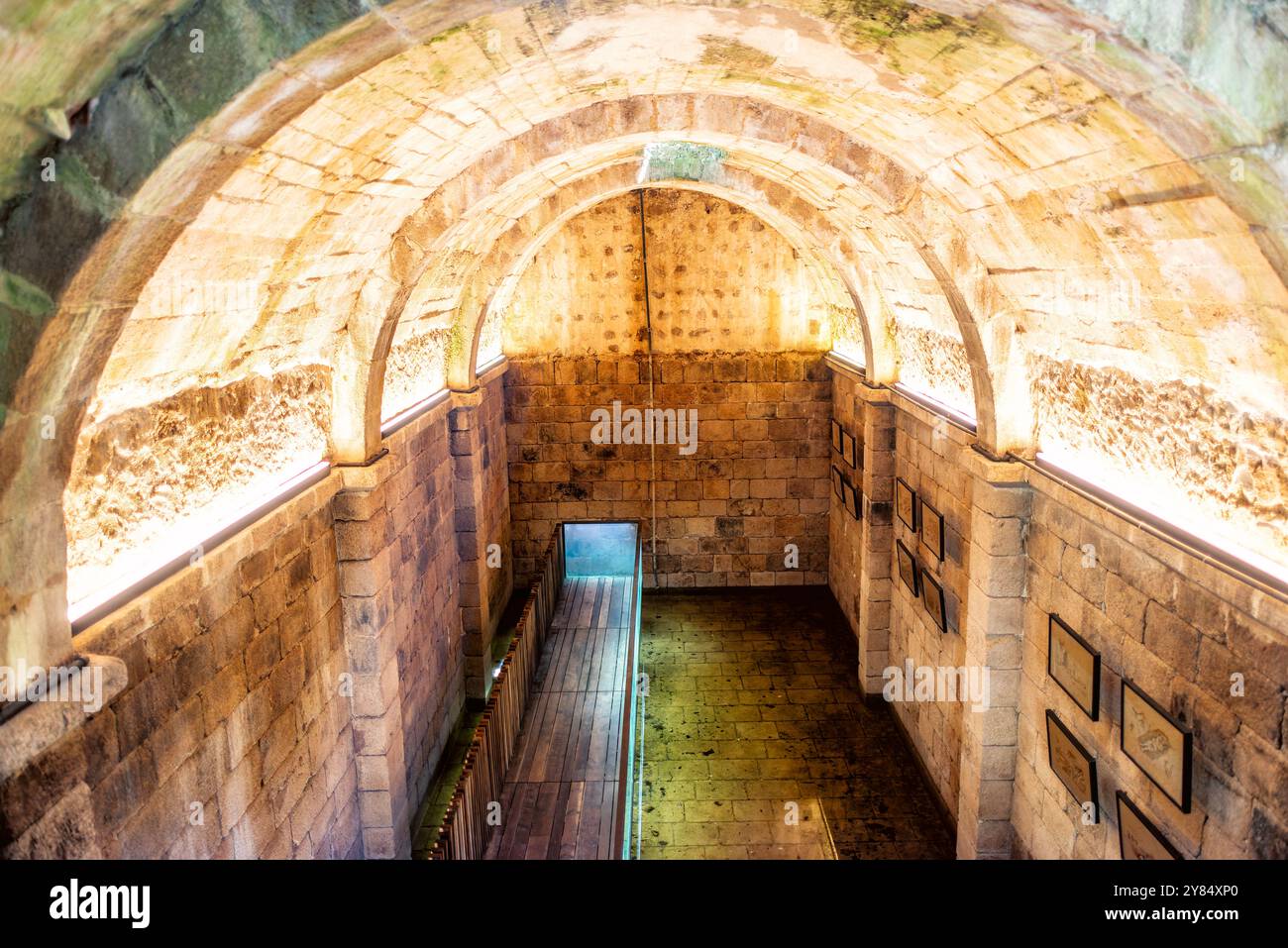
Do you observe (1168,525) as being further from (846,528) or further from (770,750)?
(846,528)

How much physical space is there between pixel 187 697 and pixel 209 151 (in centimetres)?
265

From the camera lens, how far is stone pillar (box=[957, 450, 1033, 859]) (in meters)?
6.07

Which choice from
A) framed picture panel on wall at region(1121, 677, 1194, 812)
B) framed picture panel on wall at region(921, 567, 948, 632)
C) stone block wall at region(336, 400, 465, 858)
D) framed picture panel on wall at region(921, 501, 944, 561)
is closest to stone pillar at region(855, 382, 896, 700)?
framed picture panel on wall at region(921, 501, 944, 561)

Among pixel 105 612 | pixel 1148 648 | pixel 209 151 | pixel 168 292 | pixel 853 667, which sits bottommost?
pixel 853 667

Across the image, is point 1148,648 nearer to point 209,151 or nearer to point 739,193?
point 209,151

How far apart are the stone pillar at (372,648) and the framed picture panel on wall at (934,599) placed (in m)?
4.45

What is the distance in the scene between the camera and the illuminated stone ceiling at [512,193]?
252 cm

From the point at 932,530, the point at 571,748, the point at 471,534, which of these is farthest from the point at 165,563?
the point at 932,530

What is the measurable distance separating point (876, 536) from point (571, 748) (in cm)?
420

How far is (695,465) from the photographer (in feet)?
42.0

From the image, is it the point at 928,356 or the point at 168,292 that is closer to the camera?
the point at 168,292

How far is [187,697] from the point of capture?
14.0ft

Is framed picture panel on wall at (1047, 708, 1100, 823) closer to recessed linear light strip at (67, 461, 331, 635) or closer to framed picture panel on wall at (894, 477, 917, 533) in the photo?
framed picture panel on wall at (894, 477, 917, 533)
